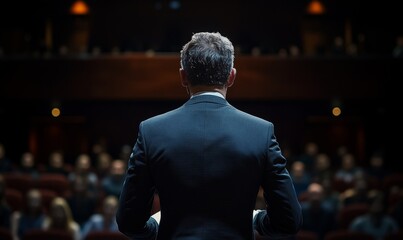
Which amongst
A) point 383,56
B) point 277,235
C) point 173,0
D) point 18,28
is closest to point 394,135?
point 383,56

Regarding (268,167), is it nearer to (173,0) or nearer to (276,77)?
(276,77)

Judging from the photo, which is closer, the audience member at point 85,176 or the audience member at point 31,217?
the audience member at point 31,217

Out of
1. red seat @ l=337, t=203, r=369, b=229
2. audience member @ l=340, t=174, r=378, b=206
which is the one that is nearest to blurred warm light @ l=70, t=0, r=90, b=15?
audience member @ l=340, t=174, r=378, b=206

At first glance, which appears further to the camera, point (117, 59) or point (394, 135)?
point (394, 135)

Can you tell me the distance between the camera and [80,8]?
17.6 m

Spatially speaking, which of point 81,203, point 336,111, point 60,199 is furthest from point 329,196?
point 336,111

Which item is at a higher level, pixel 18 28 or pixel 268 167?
pixel 268 167

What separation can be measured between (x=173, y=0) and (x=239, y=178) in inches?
623

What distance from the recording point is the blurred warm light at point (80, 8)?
17.6 meters

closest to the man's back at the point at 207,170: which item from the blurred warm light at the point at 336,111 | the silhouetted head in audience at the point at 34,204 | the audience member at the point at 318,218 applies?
the audience member at the point at 318,218

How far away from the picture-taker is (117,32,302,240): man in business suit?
2.02m

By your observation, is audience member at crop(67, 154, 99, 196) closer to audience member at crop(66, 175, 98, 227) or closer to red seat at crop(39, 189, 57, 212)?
audience member at crop(66, 175, 98, 227)

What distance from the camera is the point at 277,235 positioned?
2.09 m

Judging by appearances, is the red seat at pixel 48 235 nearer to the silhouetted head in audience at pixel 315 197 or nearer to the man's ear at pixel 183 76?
the silhouetted head in audience at pixel 315 197
